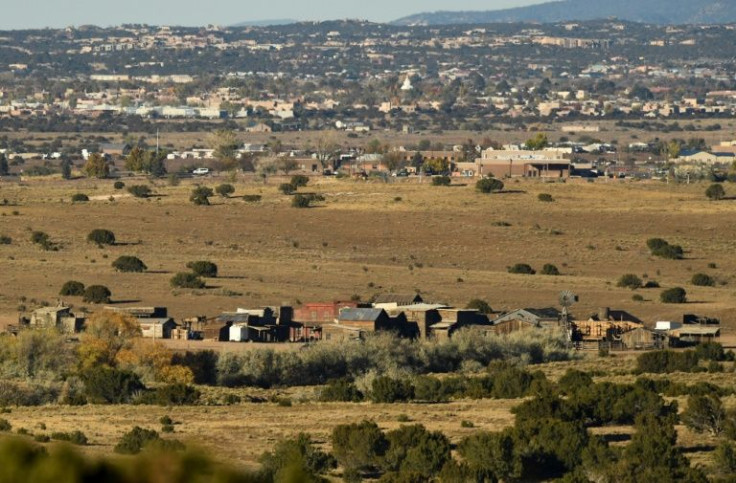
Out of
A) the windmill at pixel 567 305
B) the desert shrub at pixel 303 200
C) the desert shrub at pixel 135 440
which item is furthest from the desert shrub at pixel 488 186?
the desert shrub at pixel 135 440

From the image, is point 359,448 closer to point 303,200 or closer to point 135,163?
point 303,200

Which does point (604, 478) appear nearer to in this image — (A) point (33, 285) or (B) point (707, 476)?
(B) point (707, 476)

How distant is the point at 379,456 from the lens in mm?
25875

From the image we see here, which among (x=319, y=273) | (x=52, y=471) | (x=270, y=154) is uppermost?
(x=52, y=471)

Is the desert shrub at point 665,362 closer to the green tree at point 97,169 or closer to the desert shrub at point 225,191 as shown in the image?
the desert shrub at point 225,191

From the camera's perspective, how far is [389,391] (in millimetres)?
34281

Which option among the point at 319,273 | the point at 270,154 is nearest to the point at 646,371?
the point at 319,273

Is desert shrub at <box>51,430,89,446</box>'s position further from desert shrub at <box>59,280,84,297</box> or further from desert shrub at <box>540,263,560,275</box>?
desert shrub at <box>540,263,560,275</box>

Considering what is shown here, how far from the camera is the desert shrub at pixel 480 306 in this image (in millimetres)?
50859

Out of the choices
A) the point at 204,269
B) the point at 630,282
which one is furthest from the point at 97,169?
the point at 630,282

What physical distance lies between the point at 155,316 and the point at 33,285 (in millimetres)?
9020

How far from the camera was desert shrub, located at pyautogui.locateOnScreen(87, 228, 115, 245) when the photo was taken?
67.9 metres

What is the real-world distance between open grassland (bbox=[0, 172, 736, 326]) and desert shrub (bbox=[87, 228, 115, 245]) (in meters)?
0.35

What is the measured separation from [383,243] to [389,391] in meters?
36.2
